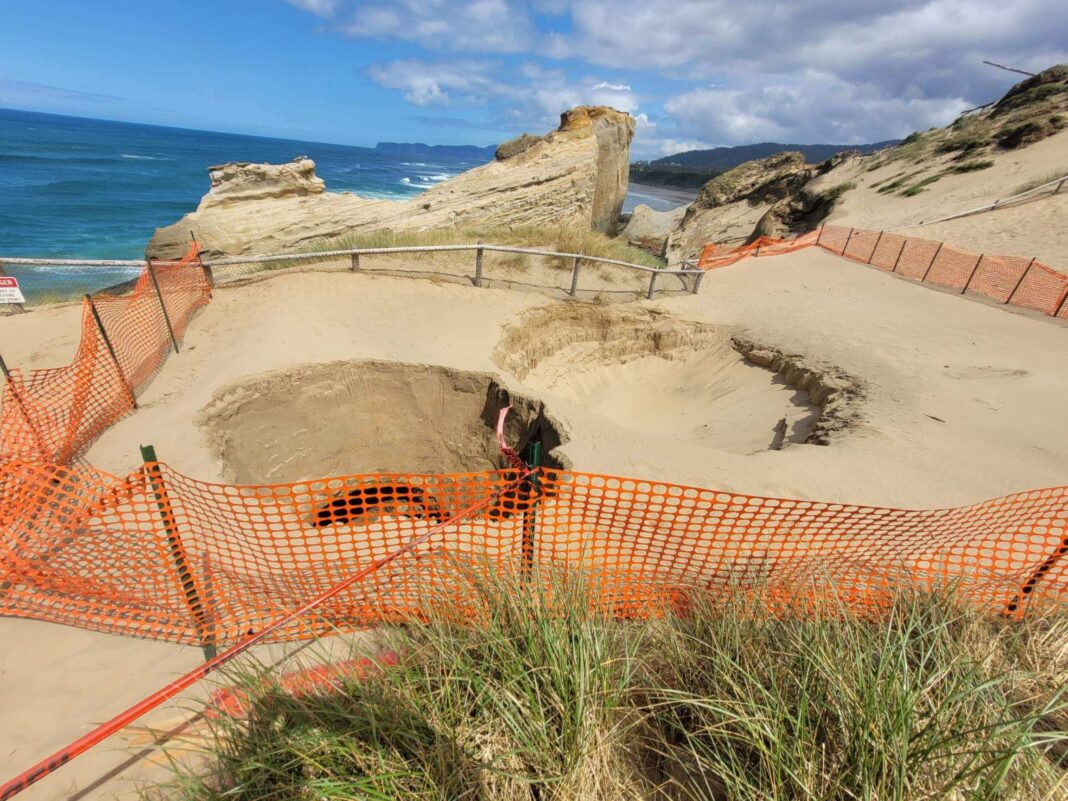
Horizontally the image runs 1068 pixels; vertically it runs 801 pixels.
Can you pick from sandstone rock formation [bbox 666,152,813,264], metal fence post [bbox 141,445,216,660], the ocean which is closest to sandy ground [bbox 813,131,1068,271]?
sandstone rock formation [bbox 666,152,813,264]

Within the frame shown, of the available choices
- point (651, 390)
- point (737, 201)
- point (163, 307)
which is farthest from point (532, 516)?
point (737, 201)

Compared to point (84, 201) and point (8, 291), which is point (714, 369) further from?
point (84, 201)

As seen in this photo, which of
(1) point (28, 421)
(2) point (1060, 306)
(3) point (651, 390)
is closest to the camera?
(1) point (28, 421)

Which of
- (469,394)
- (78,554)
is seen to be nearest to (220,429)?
(78,554)

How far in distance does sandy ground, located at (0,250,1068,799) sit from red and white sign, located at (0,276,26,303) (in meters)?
1.81

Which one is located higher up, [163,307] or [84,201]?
[163,307]

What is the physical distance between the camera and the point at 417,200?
1819 cm

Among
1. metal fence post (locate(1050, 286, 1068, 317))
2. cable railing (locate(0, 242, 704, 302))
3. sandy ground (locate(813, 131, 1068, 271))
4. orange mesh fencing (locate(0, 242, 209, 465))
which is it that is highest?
sandy ground (locate(813, 131, 1068, 271))

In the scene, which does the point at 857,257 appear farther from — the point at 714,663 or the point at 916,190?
the point at 714,663

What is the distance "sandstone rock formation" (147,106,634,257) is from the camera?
15414 millimetres

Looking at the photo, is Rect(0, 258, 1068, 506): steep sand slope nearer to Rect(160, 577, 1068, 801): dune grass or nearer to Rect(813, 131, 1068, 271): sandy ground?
Rect(160, 577, 1068, 801): dune grass

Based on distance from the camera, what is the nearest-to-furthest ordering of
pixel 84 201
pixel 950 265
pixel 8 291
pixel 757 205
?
pixel 8 291
pixel 950 265
pixel 757 205
pixel 84 201

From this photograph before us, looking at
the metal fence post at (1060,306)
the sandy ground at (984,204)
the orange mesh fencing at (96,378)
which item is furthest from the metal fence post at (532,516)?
the sandy ground at (984,204)

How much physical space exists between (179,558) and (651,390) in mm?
8996
